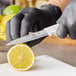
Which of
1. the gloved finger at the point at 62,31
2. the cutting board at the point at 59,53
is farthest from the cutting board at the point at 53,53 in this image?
the gloved finger at the point at 62,31

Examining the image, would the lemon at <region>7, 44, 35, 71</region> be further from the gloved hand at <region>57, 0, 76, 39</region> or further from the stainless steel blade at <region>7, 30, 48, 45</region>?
the gloved hand at <region>57, 0, 76, 39</region>

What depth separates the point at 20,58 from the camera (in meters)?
0.68

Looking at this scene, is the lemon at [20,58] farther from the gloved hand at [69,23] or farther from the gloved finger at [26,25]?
the gloved hand at [69,23]

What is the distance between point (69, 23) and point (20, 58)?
24 cm

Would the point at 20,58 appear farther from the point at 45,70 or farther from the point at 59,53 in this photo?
the point at 59,53

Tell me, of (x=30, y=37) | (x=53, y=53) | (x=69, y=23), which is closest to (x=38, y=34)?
(x=30, y=37)

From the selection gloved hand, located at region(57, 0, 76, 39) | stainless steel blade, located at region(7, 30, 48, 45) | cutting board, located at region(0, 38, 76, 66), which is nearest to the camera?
gloved hand, located at region(57, 0, 76, 39)

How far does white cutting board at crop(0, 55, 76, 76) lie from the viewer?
644 millimetres

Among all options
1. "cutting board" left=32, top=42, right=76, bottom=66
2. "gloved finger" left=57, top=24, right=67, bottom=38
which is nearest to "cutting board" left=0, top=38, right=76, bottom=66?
"cutting board" left=32, top=42, right=76, bottom=66

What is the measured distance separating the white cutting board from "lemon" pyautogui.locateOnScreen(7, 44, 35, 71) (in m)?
0.02

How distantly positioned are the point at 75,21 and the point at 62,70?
23 centimetres

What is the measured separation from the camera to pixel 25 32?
0.72 meters

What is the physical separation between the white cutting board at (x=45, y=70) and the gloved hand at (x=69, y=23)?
6.3 inches

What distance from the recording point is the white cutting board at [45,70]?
644mm
